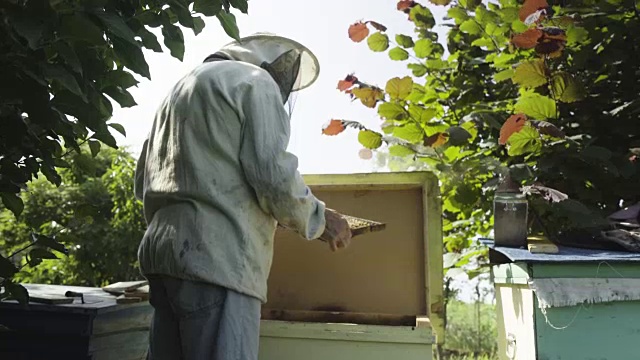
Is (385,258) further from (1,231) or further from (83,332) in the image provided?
(1,231)

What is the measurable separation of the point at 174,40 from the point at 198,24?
0.08m

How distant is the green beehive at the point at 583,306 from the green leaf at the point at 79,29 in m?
1.15

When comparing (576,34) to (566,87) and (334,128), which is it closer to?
(566,87)

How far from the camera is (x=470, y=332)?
577cm

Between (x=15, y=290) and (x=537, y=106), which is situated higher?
(x=537, y=106)

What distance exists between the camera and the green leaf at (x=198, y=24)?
1.42m

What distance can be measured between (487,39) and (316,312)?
1357 mm

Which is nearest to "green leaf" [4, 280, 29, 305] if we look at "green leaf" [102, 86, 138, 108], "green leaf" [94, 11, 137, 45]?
"green leaf" [102, 86, 138, 108]

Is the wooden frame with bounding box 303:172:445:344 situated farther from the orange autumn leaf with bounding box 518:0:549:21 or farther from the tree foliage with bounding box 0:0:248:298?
the tree foliage with bounding box 0:0:248:298

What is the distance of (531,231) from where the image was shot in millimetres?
2154

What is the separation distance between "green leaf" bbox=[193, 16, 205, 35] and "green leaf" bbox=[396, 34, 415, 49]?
4.29 feet

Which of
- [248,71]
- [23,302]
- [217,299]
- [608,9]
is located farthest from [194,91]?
[608,9]

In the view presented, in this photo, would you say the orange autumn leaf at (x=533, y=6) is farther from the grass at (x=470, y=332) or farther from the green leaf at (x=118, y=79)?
the grass at (x=470, y=332)

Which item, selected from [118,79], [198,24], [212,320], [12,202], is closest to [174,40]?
[198,24]
